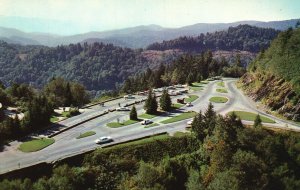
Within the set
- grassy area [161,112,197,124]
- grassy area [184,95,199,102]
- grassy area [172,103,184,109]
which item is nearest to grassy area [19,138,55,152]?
grassy area [161,112,197,124]

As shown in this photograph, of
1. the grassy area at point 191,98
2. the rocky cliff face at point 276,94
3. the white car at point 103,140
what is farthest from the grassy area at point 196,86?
the white car at point 103,140

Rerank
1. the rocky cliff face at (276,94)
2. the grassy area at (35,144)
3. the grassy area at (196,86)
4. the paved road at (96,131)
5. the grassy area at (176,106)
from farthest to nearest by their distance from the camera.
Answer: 1. the grassy area at (196,86)
2. the grassy area at (176,106)
3. the rocky cliff face at (276,94)
4. the grassy area at (35,144)
5. the paved road at (96,131)

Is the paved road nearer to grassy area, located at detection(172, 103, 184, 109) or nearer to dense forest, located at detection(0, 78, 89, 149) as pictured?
grassy area, located at detection(172, 103, 184, 109)

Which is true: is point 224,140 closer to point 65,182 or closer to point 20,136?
point 65,182

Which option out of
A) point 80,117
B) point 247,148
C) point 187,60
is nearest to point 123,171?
point 247,148

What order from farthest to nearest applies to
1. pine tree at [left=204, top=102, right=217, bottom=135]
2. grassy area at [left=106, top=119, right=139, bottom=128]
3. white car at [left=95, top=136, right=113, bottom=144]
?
1. grassy area at [left=106, top=119, right=139, bottom=128]
2. pine tree at [left=204, top=102, right=217, bottom=135]
3. white car at [left=95, top=136, right=113, bottom=144]

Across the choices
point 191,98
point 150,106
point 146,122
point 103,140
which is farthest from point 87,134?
point 191,98

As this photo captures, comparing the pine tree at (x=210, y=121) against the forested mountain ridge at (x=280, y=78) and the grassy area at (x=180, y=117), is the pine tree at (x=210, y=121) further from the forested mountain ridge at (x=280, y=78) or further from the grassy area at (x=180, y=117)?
the forested mountain ridge at (x=280, y=78)
